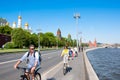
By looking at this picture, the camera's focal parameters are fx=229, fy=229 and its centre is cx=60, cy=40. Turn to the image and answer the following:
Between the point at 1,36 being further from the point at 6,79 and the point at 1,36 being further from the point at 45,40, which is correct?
the point at 6,79

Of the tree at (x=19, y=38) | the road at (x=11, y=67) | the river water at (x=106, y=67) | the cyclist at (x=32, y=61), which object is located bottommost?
the river water at (x=106, y=67)

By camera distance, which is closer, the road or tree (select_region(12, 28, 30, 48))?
the road

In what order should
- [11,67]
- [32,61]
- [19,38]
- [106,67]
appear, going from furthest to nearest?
[19,38]
[106,67]
[11,67]
[32,61]

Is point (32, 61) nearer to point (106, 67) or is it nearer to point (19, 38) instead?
point (106, 67)

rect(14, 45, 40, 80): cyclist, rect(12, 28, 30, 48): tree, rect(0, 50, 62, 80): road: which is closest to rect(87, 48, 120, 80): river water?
rect(0, 50, 62, 80): road

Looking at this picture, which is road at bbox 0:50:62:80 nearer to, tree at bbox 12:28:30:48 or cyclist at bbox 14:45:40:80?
cyclist at bbox 14:45:40:80

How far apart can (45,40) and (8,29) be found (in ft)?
67.3

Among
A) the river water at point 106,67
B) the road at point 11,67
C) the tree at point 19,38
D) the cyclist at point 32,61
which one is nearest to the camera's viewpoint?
the cyclist at point 32,61

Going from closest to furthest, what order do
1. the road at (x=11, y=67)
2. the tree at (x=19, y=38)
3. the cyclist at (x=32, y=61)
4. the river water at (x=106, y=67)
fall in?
the cyclist at (x=32, y=61), the road at (x=11, y=67), the river water at (x=106, y=67), the tree at (x=19, y=38)

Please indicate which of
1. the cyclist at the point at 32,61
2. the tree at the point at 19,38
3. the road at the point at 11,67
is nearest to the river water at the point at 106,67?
the road at the point at 11,67

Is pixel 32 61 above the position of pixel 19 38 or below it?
below

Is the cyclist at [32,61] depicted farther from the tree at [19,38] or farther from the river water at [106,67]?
the tree at [19,38]

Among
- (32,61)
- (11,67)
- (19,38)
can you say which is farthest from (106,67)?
(19,38)

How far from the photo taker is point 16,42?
8788cm
